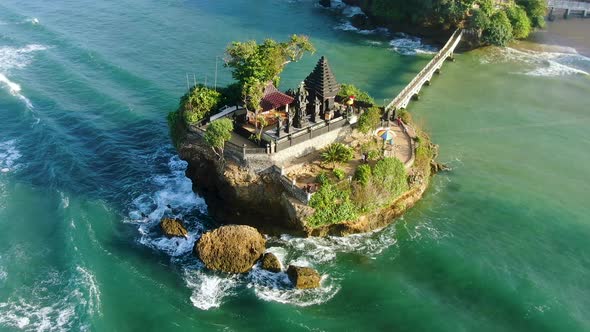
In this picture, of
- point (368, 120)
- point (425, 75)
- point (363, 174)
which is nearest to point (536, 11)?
point (425, 75)

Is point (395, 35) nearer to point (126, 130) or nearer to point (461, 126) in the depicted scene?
point (461, 126)

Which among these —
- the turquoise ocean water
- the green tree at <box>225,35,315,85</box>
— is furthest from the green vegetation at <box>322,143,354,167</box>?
the green tree at <box>225,35,315,85</box>

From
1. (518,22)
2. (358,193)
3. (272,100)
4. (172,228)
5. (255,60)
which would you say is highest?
(518,22)

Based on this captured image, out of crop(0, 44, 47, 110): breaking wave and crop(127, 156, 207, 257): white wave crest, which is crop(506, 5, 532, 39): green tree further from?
crop(0, 44, 47, 110): breaking wave

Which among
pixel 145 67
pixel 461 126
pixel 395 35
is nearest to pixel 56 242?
pixel 145 67

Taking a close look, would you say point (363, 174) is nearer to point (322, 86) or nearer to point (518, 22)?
point (322, 86)

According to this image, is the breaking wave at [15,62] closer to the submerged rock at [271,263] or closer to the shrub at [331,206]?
the submerged rock at [271,263]
